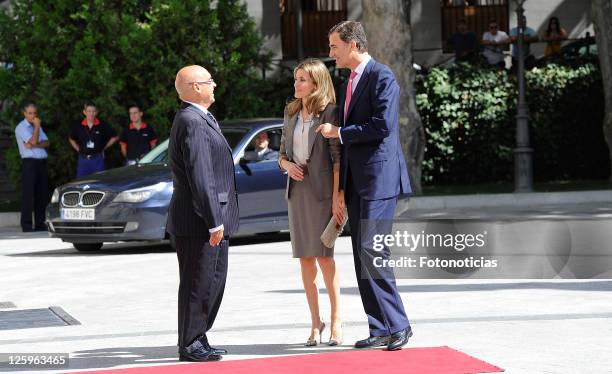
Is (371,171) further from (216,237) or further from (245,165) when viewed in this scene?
(245,165)

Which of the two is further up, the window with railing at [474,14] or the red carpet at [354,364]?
the window with railing at [474,14]

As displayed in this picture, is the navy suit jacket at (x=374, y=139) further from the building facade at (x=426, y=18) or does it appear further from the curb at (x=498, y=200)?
the building facade at (x=426, y=18)

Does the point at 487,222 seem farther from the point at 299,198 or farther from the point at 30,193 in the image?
the point at 30,193

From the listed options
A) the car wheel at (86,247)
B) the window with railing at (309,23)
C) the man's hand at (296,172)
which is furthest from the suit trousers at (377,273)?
the window with railing at (309,23)

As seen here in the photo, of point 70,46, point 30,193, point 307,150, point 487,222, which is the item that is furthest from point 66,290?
point 70,46

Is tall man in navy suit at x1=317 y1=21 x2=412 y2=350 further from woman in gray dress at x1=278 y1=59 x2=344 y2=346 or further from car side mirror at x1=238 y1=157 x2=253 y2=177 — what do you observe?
car side mirror at x1=238 y1=157 x2=253 y2=177

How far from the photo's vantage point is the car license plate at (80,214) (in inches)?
597

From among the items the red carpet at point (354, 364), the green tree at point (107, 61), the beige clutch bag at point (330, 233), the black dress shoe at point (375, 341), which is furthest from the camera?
the green tree at point (107, 61)

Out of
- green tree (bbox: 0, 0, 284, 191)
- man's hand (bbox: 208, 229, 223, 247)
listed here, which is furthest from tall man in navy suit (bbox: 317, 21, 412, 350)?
green tree (bbox: 0, 0, 284, 191)

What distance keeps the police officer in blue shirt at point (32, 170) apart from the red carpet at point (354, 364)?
11.9 metres

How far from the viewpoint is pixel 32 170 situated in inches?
755

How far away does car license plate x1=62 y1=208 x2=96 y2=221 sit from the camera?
597 inches

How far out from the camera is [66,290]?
466 inches

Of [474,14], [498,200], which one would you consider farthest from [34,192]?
[474,14]
